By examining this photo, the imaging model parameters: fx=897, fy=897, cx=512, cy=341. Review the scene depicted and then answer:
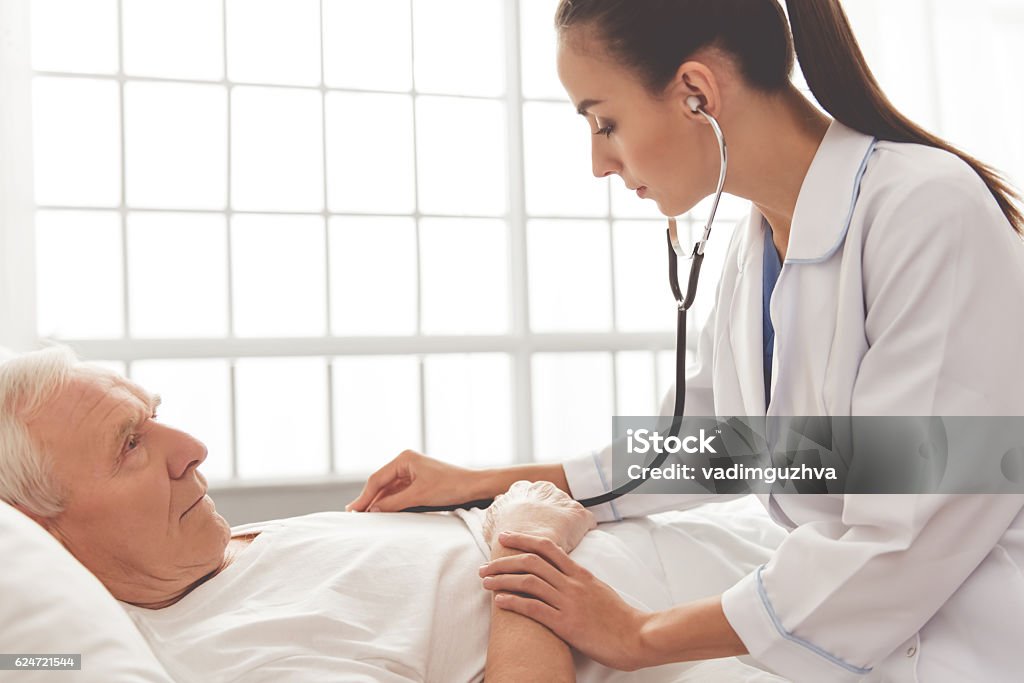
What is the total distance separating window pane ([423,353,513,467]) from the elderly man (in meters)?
1.66

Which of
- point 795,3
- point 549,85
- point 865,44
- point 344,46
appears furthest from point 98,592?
point 865,44

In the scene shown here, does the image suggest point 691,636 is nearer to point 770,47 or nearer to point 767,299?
point 767,299

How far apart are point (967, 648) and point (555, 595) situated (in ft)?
1.54

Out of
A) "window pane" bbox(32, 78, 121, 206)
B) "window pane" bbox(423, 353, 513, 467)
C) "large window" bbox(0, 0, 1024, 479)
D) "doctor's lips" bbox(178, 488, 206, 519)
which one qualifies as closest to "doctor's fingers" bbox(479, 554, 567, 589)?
"doctor's lips" bbox(178, 488, 206, 519)

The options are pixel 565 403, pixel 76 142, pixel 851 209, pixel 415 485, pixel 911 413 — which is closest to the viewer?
pixel 911 413

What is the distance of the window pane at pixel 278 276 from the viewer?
267 centimetres

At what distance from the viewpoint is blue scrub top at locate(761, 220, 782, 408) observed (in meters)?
1.31

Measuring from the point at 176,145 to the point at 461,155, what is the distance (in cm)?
86

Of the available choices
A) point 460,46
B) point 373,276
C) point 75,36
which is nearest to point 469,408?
point 373,276

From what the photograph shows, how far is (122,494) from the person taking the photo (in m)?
1.17

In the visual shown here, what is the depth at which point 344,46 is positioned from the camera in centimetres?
279

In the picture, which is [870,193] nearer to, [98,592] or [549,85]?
[98,592]

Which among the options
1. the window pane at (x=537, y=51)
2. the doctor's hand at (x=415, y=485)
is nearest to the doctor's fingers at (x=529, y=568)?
the doctor's hand at (x=415, y=485)

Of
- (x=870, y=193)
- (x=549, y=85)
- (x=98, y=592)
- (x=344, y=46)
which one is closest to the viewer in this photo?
(x=98, y=592)
